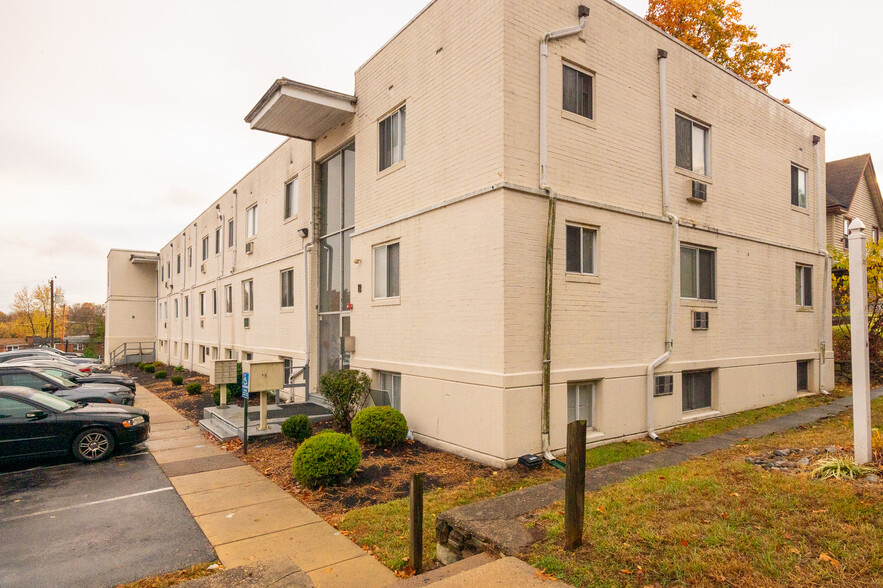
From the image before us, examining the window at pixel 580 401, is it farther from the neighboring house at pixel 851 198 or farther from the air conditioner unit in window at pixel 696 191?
the neighboring house at pixel 851 198

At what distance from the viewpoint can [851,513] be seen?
4.72 meters

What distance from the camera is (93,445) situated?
33.1 feet

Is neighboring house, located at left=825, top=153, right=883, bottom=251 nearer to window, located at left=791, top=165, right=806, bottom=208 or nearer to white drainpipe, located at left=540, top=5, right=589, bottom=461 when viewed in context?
window, located at left=791, top=165, right=806, bottom=208

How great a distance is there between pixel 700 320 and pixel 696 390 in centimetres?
163

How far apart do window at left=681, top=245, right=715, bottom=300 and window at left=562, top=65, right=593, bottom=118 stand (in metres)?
3.98

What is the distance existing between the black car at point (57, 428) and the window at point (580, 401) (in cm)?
852

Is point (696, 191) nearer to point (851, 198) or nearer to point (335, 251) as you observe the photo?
point (335, 251)

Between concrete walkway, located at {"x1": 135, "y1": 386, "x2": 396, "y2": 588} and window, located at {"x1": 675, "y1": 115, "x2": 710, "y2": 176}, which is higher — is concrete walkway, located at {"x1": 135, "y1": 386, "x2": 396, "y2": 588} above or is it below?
below

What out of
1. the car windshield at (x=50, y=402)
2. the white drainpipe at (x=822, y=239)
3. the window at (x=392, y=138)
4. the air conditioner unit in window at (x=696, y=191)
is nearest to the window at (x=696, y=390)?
the air conditioner unit in window at (x=696, y=191)

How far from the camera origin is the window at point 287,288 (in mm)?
17156

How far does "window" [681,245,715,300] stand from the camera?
1180 centimetres

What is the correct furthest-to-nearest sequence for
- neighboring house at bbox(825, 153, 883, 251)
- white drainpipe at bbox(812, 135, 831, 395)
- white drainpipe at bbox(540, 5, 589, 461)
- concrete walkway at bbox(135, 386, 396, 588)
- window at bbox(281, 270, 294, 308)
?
neighboring house at bbox(825, 153, 883, 251)
window at bbox(281, 270, 294, 308)
white drainpipe at bbox(812, 135, 831, 395)
white drainpipe at bbox(540, 5, 589, 461)
concrete walkway at bbox(135, 386, 396, 588)

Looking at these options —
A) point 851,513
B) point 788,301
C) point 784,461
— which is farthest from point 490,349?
point 788,301

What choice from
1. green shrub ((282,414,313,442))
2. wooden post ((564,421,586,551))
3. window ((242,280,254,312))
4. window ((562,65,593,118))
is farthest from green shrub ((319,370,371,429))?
window ((242,280,254,312))
